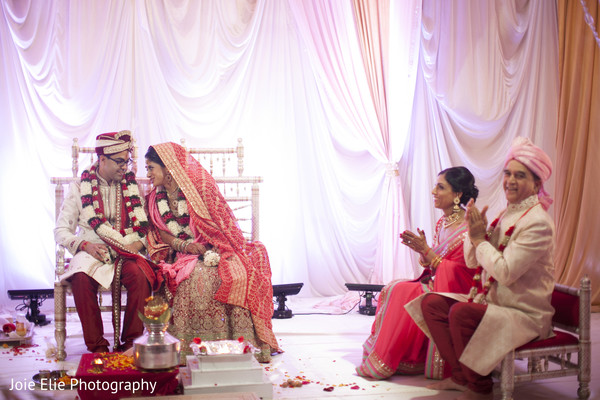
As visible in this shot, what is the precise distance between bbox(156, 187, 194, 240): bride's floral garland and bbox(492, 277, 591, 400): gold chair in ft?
8.26

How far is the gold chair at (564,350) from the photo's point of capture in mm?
3369

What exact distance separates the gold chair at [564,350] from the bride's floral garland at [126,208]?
2752mm

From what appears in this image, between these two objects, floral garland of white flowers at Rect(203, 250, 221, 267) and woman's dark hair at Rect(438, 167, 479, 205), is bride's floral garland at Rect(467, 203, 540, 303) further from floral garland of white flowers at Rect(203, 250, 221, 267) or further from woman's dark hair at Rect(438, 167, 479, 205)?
floral garland of white flowers at Rect(203, 250, 221, 267)

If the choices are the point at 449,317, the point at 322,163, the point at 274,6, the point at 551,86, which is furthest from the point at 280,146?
the point at 449,317

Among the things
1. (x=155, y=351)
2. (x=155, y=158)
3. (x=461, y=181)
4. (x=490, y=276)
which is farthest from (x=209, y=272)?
(x=490, y=276)

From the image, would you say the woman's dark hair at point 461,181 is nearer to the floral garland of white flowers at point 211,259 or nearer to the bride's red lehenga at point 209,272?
the bride's red lehenga at point 209,272

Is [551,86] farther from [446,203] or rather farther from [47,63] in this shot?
[47,63]

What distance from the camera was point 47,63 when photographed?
6312 millimetres

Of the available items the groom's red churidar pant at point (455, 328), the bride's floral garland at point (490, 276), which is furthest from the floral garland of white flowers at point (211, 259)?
the bride's floral garland at point (490, 276)

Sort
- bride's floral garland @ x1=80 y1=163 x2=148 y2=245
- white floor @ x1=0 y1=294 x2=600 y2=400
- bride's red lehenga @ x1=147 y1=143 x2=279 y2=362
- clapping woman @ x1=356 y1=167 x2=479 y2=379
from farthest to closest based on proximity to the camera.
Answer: bride's floral garland @ x1=80 y1=163 x2=148 y2=245
bride's red lehenga @ x1=147 y1=143 x2=279 y2=362
clapping woman @ x1=356 y1=167 x2=479 y2=379
white floor @ x1=0 y1=294 x2=600 y2=400

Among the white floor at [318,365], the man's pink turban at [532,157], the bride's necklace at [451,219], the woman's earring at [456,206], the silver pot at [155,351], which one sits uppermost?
the man's pink turban at [532,157]

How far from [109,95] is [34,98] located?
0.70 m

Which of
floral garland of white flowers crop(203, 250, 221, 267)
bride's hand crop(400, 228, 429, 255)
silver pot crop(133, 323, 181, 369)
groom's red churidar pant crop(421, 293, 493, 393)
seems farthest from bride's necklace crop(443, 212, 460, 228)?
silver pot crop(133, 323, 181, 369)

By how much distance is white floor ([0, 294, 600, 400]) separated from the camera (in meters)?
3.71
